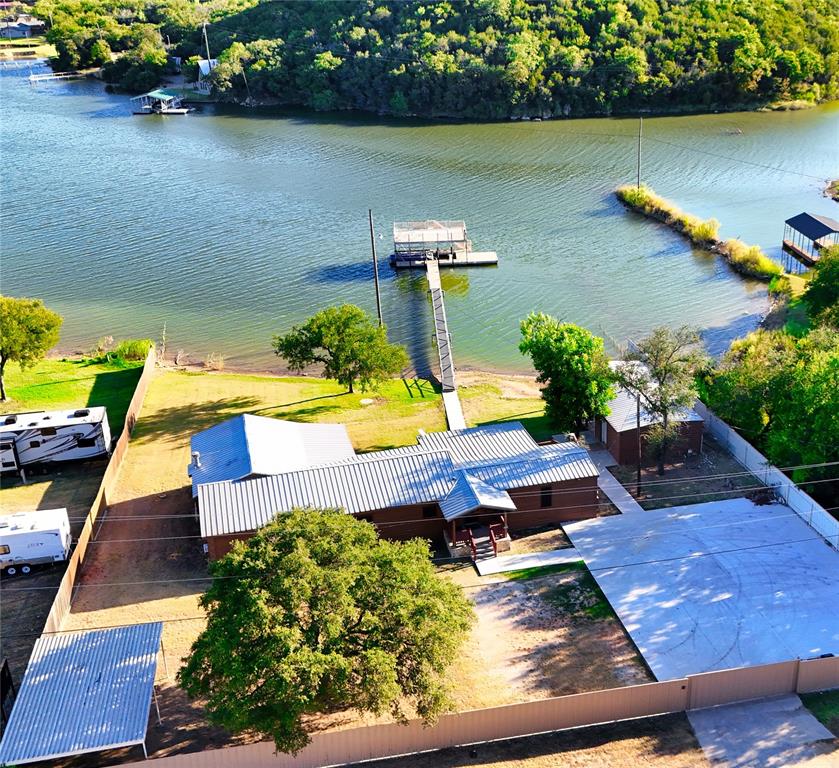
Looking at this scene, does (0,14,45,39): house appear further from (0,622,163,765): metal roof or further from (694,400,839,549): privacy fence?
(0,622,163,765): metal roof

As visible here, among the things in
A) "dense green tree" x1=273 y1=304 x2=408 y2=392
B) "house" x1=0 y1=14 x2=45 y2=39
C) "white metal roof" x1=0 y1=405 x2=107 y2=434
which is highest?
"house" x1=0 y1=14 x2=45 y2=39

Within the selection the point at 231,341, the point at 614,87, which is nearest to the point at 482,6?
the point at 614,87

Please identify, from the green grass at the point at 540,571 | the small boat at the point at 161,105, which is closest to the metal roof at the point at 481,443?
the green grass at the point at 540,571

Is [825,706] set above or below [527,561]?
below

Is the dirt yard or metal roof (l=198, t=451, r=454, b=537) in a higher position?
metal roof (l=198, t=451, r=454, b=537)

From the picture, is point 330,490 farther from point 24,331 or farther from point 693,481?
point 24,331

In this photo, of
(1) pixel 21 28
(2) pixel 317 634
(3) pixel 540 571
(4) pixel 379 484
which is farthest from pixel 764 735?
(1) pixel 21 28

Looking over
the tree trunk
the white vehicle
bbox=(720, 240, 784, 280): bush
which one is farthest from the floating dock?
the white vehicle
